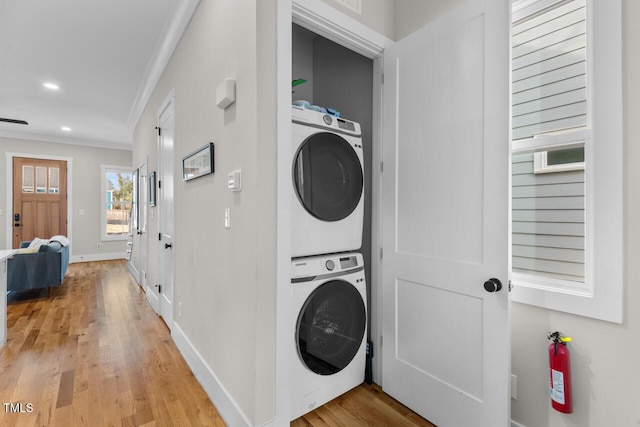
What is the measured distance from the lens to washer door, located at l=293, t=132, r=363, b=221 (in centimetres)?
167

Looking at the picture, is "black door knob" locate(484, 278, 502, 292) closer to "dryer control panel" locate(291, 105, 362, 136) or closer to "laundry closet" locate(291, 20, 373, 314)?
"laundry closet" locate(291, 20, 373, 314)

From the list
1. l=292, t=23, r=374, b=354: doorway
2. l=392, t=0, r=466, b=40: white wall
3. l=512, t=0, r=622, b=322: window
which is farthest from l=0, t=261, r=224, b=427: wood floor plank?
l=392, t=0, r=466, b=40: white wall

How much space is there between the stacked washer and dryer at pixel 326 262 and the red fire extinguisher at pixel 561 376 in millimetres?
971

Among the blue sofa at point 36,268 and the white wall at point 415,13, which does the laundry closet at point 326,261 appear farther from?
the blue sofa at point 36,268

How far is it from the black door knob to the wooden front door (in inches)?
321

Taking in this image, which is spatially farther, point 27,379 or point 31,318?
point 31,318

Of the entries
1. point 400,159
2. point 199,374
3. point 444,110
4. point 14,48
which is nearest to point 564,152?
point 444,110

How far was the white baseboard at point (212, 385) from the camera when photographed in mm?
1616

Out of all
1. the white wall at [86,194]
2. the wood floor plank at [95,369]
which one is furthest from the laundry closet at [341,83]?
Result: the white wall at [86,194]

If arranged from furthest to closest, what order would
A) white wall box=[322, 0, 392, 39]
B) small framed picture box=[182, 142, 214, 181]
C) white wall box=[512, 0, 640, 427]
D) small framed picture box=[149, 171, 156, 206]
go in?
small framed picture box=[149, 171, 156, 206], small framed picture box=[182, 142, 214, 181], white wall box=[322, 0, 392, 39], white wall box=[512, 0, 640, 427]

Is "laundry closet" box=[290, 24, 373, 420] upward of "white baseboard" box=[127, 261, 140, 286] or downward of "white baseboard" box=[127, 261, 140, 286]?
upward

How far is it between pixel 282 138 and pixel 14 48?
3478 millimetres

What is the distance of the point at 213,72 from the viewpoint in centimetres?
201

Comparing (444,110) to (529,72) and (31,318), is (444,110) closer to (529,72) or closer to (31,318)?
(529,72)
